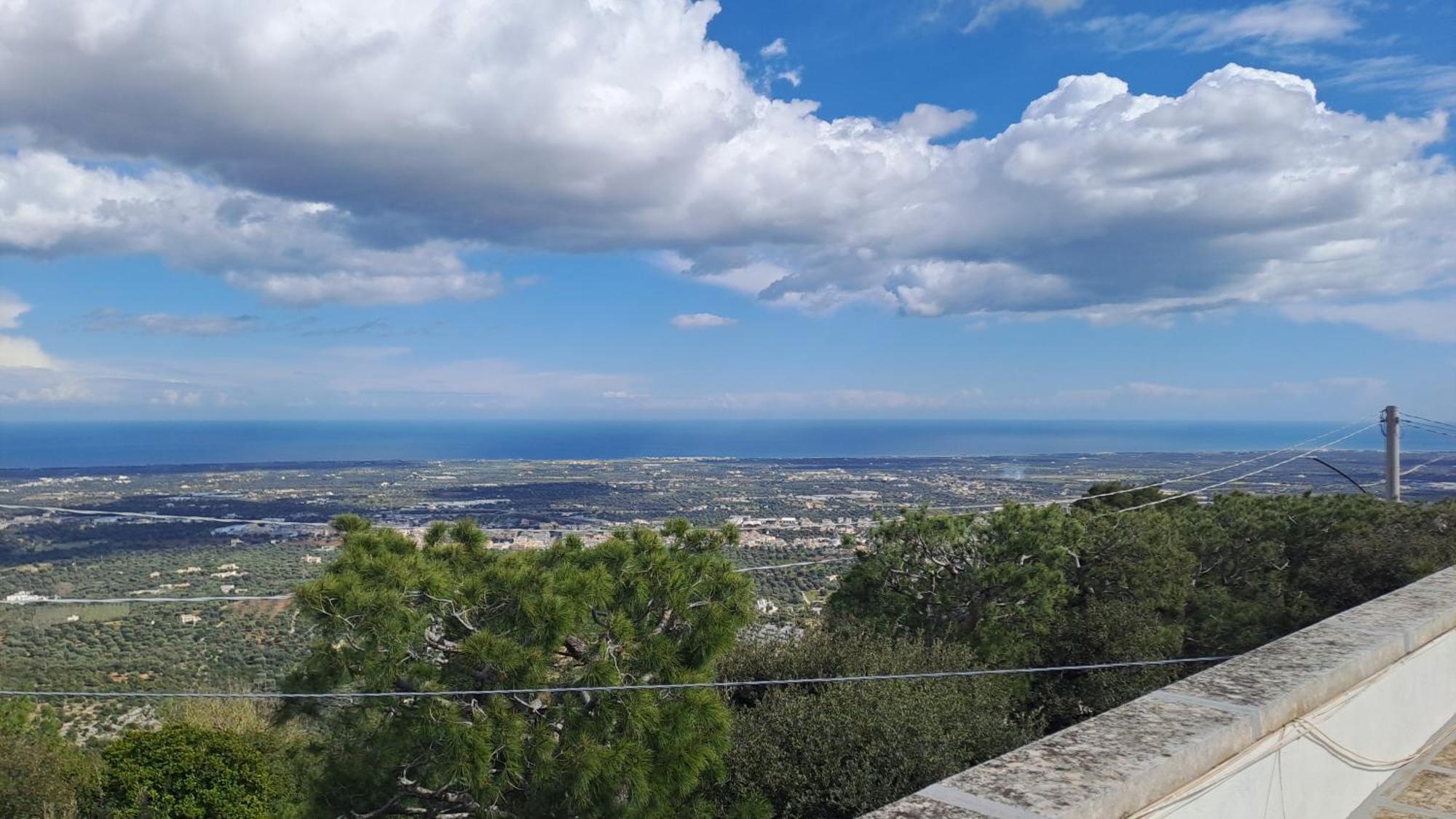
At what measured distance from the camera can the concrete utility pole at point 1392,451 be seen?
1786 cm

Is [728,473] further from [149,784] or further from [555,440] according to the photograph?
[555,440]

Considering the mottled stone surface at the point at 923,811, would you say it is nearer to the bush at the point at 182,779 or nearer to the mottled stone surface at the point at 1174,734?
the mottled stone surface at the point at 1174,734

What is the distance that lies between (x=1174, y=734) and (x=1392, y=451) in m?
20.8

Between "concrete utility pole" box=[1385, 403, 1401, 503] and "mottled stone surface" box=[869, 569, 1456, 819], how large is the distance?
18297 millimetres

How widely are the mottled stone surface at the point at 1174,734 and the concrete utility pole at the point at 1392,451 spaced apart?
18297 mm

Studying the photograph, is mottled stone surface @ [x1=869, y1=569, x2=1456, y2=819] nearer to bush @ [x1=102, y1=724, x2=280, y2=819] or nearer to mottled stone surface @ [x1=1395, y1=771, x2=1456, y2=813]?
mottled stone surface @ [x1=1395, y1=771, x2=1456, y2=813]

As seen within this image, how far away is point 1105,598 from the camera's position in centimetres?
1373

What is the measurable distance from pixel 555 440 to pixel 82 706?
14852cm

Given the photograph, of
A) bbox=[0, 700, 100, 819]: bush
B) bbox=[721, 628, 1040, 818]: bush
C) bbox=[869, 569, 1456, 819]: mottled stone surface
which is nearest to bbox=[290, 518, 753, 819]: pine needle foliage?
bbox=[721, 628, 1040, 818]: bush

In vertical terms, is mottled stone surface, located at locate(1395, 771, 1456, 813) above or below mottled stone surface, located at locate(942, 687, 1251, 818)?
below

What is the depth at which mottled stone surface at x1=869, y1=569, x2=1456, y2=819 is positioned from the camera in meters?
1.83

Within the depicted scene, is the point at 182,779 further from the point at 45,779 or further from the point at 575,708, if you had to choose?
the point at 575,708

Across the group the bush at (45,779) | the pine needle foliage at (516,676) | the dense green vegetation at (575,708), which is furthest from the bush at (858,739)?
the bush at (45,779)

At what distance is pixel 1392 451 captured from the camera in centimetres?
1845
